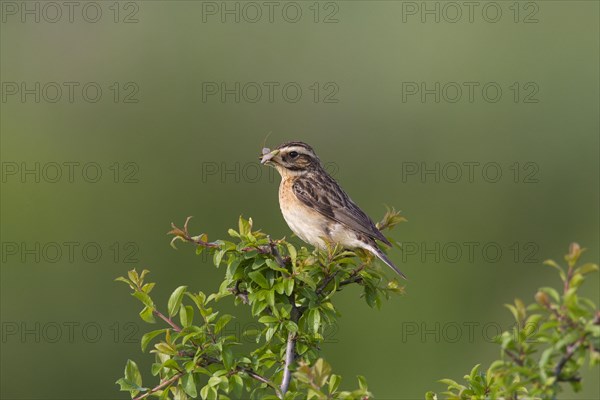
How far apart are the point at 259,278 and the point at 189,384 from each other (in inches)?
23.5

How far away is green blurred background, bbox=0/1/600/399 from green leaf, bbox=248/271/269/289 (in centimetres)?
528

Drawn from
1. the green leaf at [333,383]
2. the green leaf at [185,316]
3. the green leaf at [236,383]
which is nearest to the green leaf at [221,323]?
the green leaf at [185,316]

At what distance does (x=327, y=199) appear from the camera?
736cm

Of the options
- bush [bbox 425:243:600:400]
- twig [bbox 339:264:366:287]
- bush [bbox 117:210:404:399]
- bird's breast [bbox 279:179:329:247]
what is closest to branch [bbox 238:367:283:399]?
bush [bbox 117:210:404:399]

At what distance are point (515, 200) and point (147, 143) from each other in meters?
5.41

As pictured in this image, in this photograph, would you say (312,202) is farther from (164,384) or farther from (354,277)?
(164,384)

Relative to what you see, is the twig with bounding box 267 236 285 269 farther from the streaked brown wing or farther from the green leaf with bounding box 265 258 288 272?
the streaked brown wing

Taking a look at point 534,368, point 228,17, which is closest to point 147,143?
point 228,17

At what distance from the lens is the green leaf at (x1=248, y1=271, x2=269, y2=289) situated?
471cm

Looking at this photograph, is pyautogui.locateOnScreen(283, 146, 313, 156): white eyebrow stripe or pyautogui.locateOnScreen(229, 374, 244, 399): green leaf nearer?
pyautogui.locateOnScreen(229, 374, 244, 399): green leaf

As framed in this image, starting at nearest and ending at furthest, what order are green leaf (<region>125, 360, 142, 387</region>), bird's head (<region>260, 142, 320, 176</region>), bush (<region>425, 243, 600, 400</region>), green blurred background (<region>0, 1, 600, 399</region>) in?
1. bush (<region>425, 243, 600, 400</region>)
2. green leaf (<region>125, 360, 142, 387</region>)
3. bird's head (<region>260, 142, 320, 176</region>)
4. green blurred background (<region>0, 1, 600, 399</region>)

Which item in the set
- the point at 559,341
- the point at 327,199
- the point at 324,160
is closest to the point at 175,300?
the point at 559,341

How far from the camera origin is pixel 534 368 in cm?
361

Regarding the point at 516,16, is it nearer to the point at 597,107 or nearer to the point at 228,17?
the point at 597,107
